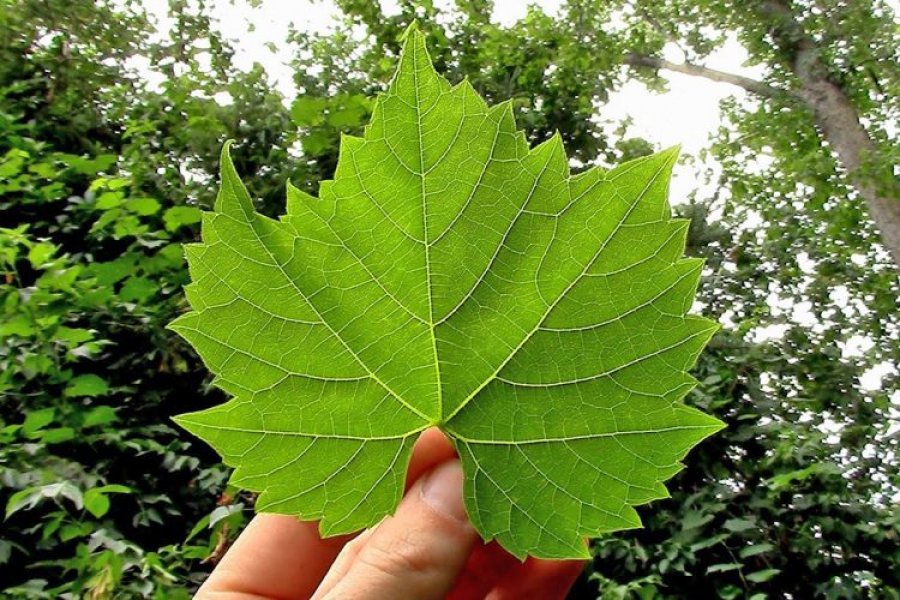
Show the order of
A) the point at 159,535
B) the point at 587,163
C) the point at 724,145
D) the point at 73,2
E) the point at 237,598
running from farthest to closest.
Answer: the point at 724,145
the point at 73,2
the point at 587,163
the point at 159,535
the point at 237,598

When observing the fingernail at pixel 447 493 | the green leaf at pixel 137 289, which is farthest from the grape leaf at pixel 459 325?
the green leaf at pixel 137 289

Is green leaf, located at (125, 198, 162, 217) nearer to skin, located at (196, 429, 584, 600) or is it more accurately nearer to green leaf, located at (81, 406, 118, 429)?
green leaf, located at (81, 406, 118, 429)

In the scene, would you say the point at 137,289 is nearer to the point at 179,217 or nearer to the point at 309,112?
the point at 179,217

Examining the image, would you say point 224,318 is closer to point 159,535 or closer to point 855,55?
point 159,535

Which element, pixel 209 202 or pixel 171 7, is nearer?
pixel 209 202

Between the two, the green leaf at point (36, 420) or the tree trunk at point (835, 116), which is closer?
the green leaf at point (36, 420)

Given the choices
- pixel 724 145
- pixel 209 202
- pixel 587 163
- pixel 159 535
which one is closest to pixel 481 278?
pixel 159 535

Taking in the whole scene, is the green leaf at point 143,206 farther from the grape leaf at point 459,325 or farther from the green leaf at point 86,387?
the grape leaf at point 459,325
